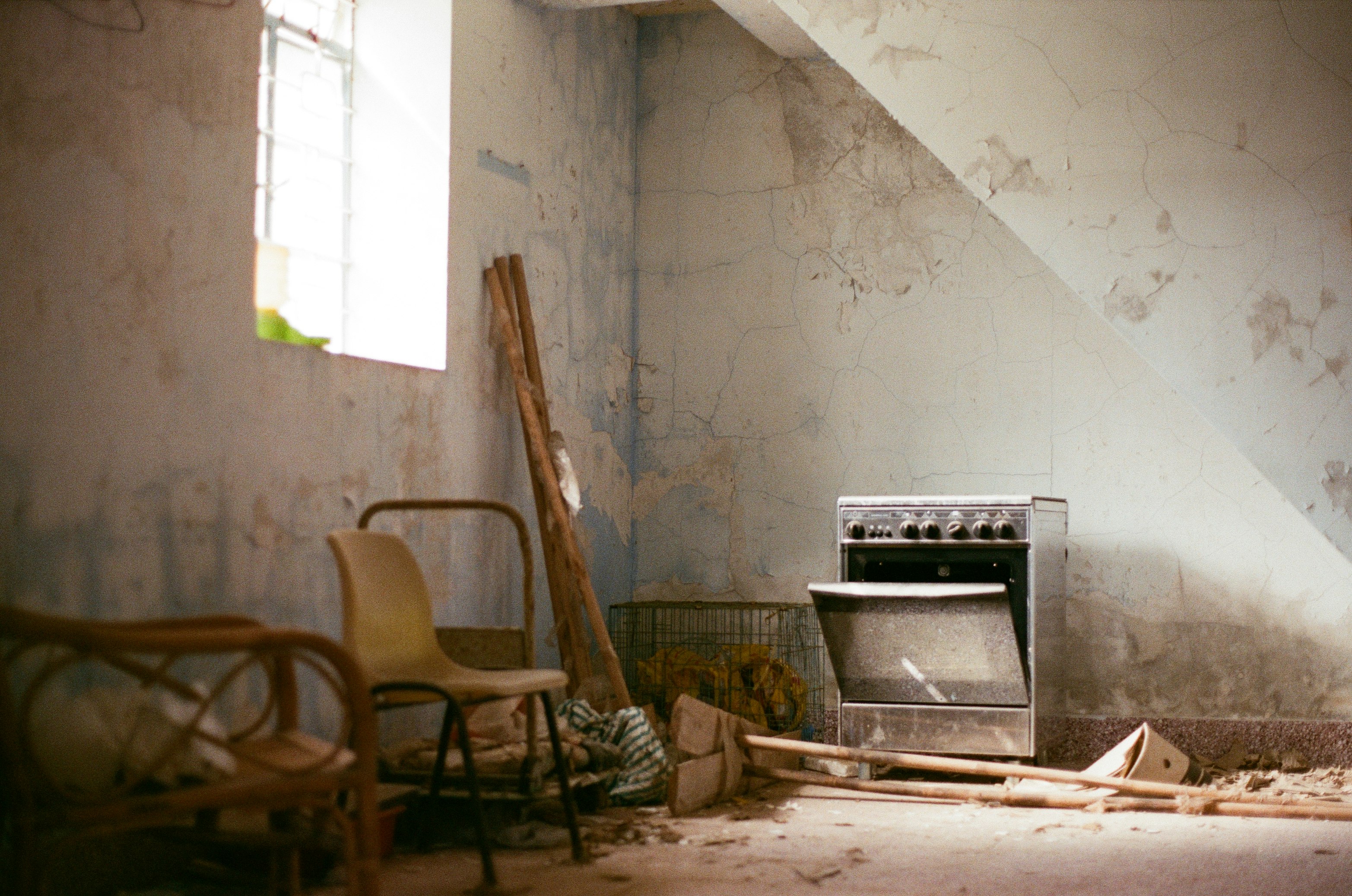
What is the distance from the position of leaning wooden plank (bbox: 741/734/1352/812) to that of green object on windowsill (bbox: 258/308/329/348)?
1875mm

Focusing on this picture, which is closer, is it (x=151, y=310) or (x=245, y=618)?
(x=245, y=618)

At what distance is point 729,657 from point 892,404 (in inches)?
50.4

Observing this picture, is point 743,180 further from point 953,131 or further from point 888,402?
point 953,131

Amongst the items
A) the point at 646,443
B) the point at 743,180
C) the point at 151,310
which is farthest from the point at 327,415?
the point at 743,180

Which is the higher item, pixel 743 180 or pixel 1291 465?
pixel 743 180

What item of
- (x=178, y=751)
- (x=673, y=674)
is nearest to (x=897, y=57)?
(x=673, y=674)

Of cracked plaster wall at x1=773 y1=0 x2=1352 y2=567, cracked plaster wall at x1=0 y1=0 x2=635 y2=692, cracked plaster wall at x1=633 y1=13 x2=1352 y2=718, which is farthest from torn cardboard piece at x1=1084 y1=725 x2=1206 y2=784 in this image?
cracked plaster wall at x1=0 y1=0 x2=635 y2=692

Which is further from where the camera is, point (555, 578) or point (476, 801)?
point (555, 578)

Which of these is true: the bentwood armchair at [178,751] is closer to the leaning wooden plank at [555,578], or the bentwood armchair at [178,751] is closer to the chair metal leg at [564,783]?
the chair metal leg at [564,783]

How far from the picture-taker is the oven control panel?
4477mm

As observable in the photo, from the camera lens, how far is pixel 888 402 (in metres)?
5.41

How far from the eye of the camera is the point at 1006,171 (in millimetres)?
3883

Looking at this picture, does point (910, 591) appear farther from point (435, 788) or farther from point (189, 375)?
point (189, 375)

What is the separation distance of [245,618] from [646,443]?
11.7 feet
